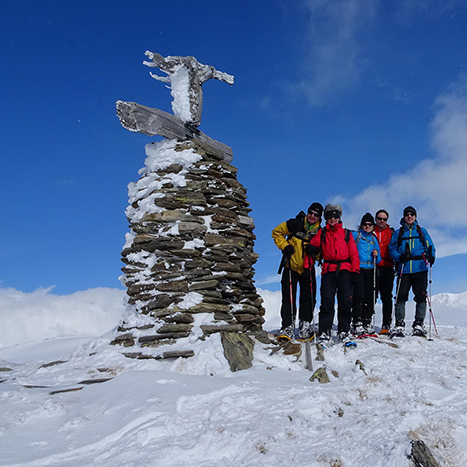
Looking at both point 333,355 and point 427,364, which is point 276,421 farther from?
point 427,364

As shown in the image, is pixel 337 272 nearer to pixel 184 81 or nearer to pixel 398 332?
pixel 398 332

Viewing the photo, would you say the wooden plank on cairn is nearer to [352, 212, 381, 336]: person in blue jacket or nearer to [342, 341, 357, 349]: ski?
[352, 212, 381, 336]: person in blue jacket

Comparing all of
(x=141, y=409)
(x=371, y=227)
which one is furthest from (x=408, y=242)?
(x=141, y=409)

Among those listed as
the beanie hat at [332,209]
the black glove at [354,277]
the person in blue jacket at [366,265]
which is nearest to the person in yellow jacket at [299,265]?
the beanie hat at [332,209]

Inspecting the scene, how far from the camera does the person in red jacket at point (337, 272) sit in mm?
7191

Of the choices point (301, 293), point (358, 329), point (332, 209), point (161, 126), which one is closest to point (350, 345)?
point (358, 329)

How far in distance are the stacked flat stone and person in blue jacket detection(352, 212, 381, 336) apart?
199cm

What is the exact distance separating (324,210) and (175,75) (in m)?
4.18

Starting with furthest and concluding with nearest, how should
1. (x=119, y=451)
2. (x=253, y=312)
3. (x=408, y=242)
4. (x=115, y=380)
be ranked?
(x=408, y=242)
(x=253, y=312)
(x=115, y=380)
(x=119, y=451)

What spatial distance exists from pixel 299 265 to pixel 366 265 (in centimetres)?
164

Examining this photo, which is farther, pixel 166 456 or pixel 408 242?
pixel 408 242

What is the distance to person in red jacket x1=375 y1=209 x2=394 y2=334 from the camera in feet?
29.4

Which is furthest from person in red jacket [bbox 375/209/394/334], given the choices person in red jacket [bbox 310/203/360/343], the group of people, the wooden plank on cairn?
the wooden plank on cairn

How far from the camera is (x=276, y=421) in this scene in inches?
148
